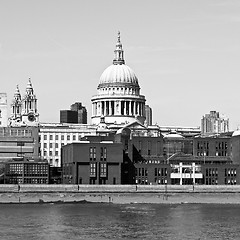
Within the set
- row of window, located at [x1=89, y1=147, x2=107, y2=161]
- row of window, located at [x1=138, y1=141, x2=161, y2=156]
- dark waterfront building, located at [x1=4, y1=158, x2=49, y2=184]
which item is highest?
row of window, located at [x1=138, y1=141, x2=161, y2=156]

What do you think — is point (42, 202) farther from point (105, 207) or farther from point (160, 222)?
point (160, 222)

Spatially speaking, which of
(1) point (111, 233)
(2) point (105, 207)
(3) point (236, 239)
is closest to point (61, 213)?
(2) point (105, 207)

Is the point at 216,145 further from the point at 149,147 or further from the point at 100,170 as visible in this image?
the point at 100,170

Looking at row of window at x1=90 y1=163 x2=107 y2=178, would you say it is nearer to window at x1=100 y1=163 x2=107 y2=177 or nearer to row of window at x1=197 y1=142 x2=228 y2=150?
window at x1=100 y1=163 x2=107 y2=177

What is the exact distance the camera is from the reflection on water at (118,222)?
96.3 meters

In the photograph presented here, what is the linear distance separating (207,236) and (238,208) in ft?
150

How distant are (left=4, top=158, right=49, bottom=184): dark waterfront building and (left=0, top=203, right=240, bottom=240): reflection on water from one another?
1114 inches

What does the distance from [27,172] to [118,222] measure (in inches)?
2598

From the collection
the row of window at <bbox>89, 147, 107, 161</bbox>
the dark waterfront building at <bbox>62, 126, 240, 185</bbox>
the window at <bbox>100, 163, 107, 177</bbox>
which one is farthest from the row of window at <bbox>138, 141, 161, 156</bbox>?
the row of window at <bbox>89, 147, 107, 161</bbox>

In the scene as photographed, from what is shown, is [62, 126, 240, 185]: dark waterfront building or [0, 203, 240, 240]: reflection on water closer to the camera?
[0, 203, 240, 240]: reflection on water

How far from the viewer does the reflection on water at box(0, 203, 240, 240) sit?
96312 millimetres

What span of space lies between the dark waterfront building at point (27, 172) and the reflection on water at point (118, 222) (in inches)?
1114

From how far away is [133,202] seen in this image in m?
155

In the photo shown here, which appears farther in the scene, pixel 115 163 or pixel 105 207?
pixel 115 163
